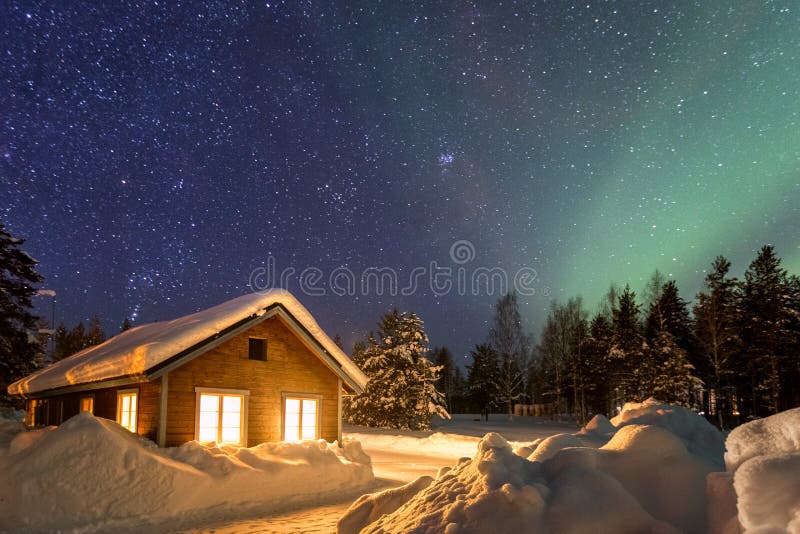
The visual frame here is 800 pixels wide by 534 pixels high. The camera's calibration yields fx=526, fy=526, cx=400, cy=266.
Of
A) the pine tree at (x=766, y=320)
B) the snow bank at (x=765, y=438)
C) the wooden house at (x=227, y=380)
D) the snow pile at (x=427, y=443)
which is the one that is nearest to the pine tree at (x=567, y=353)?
the pine tree at (x=766, y=320)

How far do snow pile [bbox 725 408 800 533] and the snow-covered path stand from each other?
768 cm

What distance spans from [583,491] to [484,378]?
5715 cm

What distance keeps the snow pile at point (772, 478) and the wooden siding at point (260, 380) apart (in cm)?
1286

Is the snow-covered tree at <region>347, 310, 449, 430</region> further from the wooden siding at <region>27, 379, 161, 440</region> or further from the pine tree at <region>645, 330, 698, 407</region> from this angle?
the wooden siding at <region>27, 379, 161, 440</region>

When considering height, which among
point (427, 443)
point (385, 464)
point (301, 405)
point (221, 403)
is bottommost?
point (427, 443)

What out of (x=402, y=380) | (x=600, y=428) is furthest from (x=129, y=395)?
(x=402, y=380)

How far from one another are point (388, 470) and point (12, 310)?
A: 941 inches

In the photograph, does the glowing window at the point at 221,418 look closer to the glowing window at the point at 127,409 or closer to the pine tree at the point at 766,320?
the glowing window at the point at 127,409

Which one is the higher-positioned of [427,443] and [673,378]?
[673,378]

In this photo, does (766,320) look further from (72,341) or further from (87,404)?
(72,341)

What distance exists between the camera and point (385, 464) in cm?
2102

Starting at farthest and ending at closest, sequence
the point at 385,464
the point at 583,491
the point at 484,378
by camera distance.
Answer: the point at 484,378, the point at 385,464, the point at 583,491

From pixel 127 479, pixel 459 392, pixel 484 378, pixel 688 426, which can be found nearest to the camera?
pixel 688 426

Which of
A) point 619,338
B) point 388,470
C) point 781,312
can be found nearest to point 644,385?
point 619,338
